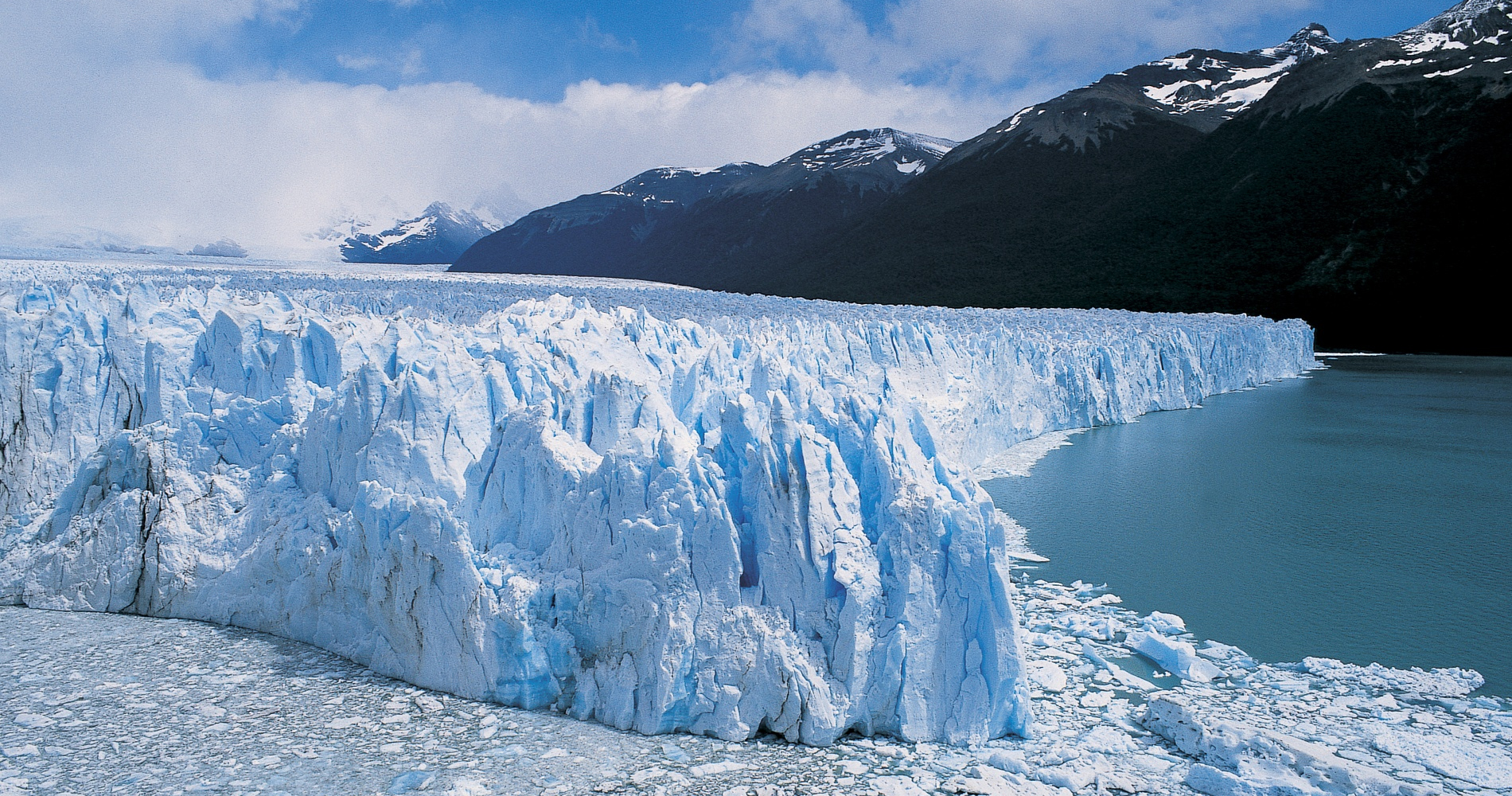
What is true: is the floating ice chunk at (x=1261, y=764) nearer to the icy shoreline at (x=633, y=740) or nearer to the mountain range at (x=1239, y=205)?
the icy shoreline at (x=633, y=740)

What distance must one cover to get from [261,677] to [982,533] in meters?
4.02

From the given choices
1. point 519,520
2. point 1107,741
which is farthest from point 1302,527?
point 519,520

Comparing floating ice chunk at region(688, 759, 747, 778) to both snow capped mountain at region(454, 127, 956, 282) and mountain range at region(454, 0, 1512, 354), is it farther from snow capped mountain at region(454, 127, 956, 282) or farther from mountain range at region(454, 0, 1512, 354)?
snow capped mountain at region(454, 127, 956, 282)

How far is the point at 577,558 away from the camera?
471 cm

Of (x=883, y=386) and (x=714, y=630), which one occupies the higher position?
(x=883, y=386)

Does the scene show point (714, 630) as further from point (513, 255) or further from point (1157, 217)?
point (513, 255)

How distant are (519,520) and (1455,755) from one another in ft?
16.9

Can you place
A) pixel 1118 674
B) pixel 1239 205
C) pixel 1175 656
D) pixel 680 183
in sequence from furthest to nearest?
pixel 680 183
pixel 1239 205
pixel 1175 656
pixel 1118 674

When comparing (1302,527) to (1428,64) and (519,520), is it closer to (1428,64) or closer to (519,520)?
(519,520)

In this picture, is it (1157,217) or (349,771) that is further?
(1157,217)

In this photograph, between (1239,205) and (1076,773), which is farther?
(1239,205)

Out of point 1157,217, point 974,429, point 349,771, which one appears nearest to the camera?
point 349,771

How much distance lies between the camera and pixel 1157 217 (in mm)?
39531

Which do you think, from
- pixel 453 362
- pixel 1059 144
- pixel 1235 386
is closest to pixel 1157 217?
pixel 1059 144
